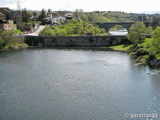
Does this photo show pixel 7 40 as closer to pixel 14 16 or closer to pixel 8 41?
pixel 8 41

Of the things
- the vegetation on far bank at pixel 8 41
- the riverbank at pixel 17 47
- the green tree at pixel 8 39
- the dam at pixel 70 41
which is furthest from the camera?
the dam at pixel 70 41

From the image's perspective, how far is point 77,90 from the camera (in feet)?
150

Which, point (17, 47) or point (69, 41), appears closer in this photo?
point (17, 47)

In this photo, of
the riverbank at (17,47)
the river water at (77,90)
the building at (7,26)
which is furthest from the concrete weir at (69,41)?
the river water at (77,90)

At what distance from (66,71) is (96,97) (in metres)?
19.6

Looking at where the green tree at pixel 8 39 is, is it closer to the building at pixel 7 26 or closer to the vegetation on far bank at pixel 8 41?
the vegetation on far bank at pixel 8 41

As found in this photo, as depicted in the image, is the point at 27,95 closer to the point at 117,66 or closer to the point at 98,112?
the point at 98,112

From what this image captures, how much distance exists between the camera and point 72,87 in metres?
47.7

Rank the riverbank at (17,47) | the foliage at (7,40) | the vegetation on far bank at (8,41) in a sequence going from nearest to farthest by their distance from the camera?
the vegetation on far bank at (8,41), the riverbank at (17,47), the foliage at (7,40)

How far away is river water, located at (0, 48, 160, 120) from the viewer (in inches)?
1431

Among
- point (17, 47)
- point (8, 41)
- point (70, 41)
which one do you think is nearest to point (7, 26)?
point (8, 41)

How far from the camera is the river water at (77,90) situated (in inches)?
1431

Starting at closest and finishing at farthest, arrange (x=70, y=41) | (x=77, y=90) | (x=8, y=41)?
(x=77, y=90) < (x=8, y=41) < (x=70, y=41)

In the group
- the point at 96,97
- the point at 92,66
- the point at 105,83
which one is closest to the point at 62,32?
the point at 92,66
